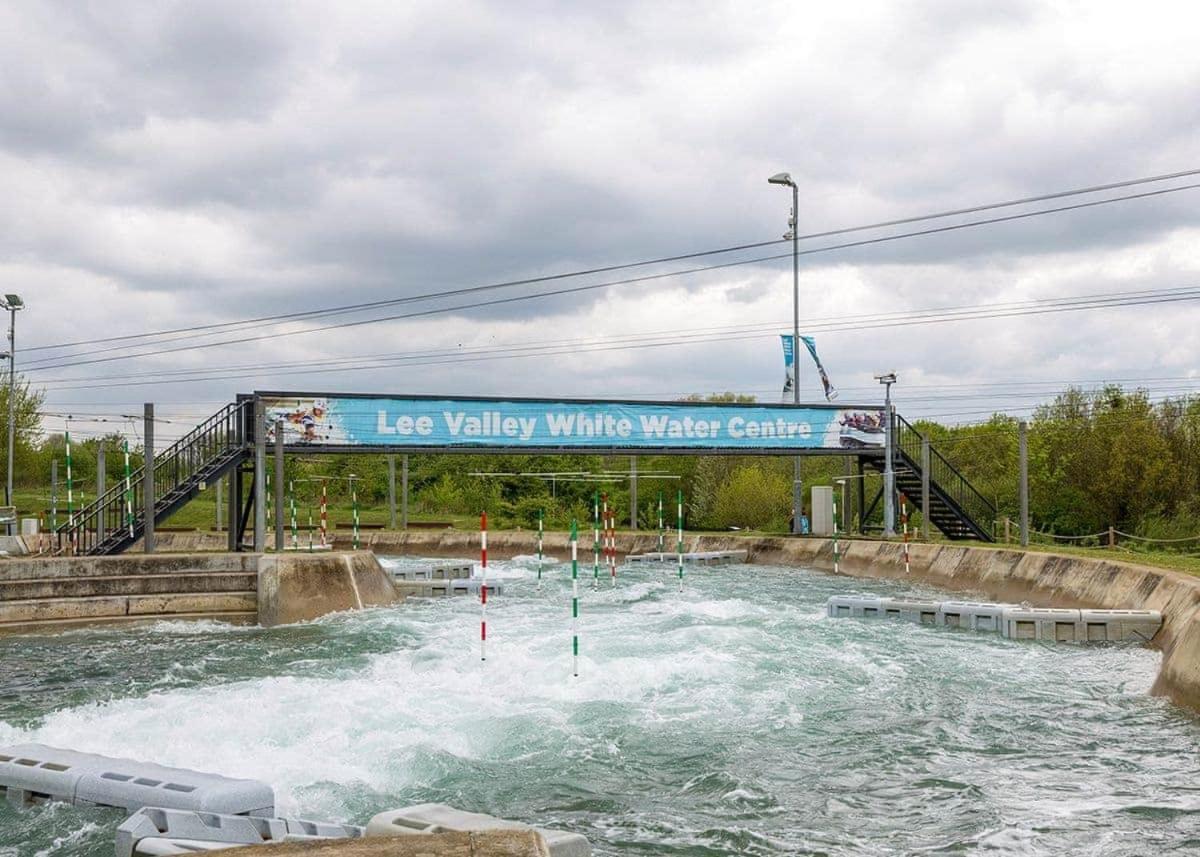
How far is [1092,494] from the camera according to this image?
3619 centimetres

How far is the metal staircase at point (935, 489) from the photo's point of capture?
3066 cm

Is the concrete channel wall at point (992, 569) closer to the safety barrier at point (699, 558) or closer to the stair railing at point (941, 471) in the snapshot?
the safety barrier at point (699, 558)

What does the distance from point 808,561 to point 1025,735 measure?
22591 millimetres

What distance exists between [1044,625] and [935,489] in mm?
14879

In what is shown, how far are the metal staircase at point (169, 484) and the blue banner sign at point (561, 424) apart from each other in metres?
1.86

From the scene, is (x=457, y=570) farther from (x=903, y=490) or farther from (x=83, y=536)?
(x=903, y=490)

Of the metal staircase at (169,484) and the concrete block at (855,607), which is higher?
the metal staircase at (169,484)

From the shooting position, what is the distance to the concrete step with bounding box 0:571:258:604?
60.3 feet

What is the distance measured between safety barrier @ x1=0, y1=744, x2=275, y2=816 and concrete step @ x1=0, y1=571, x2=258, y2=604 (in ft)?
35.2

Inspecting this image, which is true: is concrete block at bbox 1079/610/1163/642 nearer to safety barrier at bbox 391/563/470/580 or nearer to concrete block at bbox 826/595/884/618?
concrete block at bbox 826/595/884/618

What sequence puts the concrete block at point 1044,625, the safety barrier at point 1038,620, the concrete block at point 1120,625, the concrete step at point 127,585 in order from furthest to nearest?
the concrete step at point 127,585, the concrete block at point 1044,625, the safety barrier at point 1038,620, the concrete block at point 1120,625

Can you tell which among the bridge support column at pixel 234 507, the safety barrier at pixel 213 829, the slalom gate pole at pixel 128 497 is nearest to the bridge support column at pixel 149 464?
the slalom gate pole at pixel 128 497

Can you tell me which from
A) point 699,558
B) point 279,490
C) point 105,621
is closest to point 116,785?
point 105,621

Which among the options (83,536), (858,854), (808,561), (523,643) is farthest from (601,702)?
(808,561)
